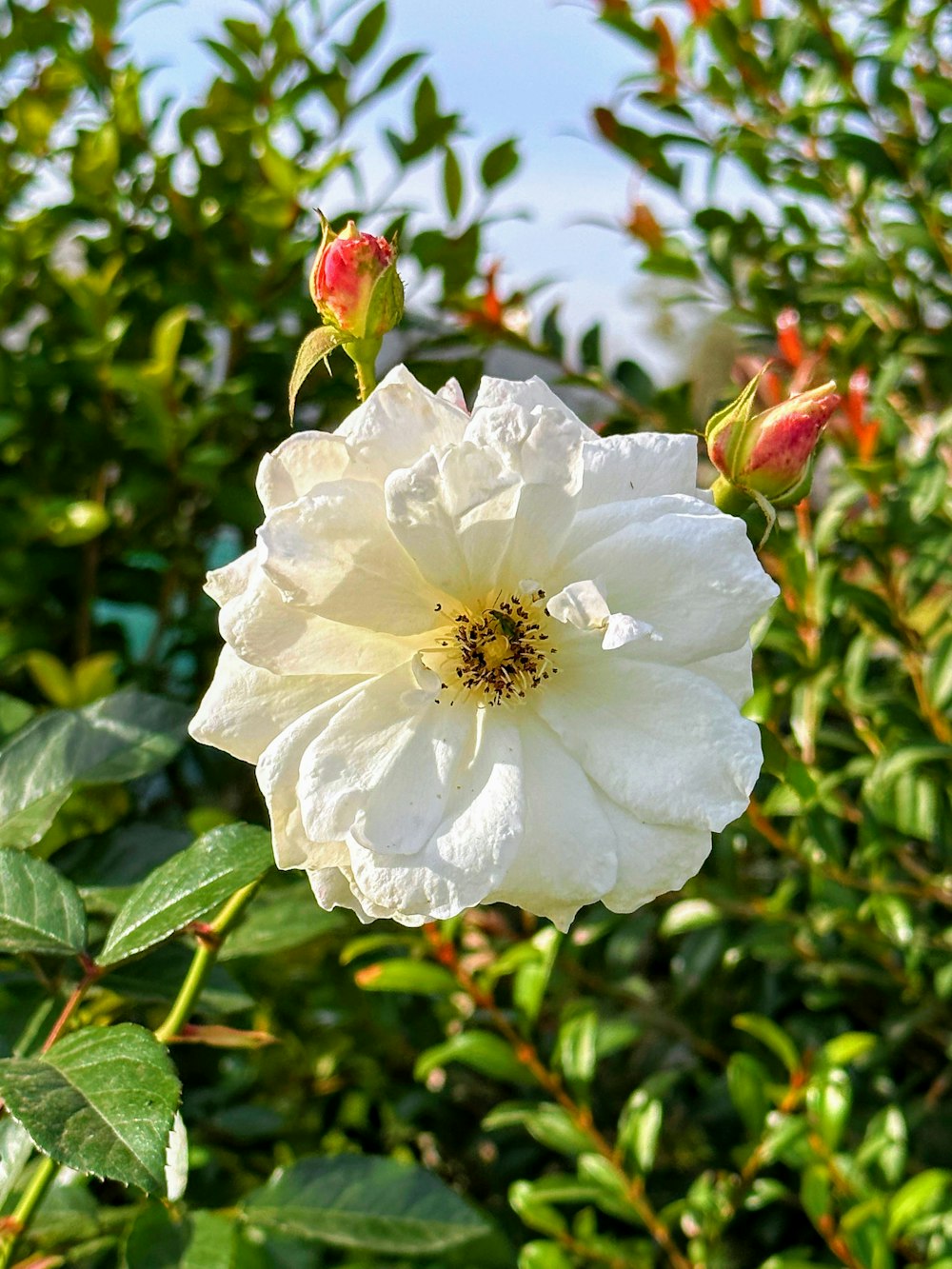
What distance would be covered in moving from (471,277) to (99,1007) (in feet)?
3.27

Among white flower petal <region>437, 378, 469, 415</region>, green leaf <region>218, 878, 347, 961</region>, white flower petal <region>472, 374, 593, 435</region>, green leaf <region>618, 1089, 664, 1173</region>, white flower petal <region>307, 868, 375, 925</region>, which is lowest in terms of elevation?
green leaf <region>618, 1089, 664, 1173</region>

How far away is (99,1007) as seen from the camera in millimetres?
818

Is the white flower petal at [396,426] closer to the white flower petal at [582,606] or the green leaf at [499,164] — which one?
the white flower petal at [582,606]

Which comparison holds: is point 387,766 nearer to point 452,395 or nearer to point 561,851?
point 561,851

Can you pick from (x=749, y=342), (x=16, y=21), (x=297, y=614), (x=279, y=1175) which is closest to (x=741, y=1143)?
(x=279, y=1175)

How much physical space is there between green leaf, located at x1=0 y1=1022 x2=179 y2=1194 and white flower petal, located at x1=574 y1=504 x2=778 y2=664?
31 centimetres

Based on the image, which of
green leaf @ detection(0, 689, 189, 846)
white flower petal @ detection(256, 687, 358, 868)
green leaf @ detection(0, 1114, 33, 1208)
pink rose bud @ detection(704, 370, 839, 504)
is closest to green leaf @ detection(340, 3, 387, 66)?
green leaf @ detection(0, 689, 189, 846)

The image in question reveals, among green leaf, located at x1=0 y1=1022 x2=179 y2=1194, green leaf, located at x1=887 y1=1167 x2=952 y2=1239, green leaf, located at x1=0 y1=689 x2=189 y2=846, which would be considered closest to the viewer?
green leaf, located at x1=0 y1=1022 x2=179 y2=1194

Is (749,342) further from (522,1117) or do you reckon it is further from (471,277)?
(522,1117)

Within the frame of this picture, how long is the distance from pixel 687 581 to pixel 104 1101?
1.20ft

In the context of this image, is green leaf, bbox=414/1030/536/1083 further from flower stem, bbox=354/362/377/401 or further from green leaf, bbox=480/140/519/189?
green leaf, bbox=480/140/519/189

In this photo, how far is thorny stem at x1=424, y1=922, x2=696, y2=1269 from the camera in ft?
3.38

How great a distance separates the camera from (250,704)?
1.95 ft

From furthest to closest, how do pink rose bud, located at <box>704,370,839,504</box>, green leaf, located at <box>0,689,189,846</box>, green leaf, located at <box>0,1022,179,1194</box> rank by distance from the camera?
green leaf, located at <box>0,689,189,846</box>, pink rose bud, located at <box>704,370,839,504</box>, green leaf, located at <box>0,1022,179,1194</box>
